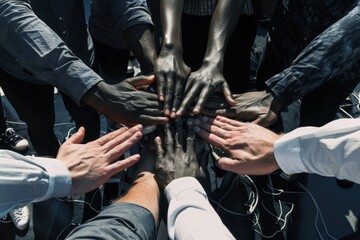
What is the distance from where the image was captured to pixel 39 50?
4.48 feet

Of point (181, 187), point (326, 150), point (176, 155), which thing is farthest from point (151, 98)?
point (326, 150)

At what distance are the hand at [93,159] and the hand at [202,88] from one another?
0.83ft

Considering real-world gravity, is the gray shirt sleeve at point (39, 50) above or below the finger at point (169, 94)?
above

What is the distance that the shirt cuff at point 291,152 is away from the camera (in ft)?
3.69

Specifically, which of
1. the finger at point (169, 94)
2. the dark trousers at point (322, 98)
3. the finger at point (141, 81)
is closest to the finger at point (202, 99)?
the finger at point (169, 94)

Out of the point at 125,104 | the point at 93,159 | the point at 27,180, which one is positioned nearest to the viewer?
the point at 27,180

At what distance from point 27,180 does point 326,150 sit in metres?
0.80

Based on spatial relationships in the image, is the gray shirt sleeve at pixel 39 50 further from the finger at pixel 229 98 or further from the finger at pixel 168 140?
the finger at pixel 229 98

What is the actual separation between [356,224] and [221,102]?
3.12ft

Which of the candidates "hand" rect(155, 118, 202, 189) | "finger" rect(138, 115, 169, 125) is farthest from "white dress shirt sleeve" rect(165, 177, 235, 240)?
"finger" rect(138, 115, 169, 125)

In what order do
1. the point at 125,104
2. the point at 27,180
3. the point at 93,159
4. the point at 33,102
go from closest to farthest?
the point at 27,180 < the point at 93,159 < the point at 125,104 < the point at 33,102

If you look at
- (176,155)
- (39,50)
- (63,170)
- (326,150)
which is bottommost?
(176,155)

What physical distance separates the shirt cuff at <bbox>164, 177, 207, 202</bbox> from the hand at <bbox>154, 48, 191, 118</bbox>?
0.34 metres

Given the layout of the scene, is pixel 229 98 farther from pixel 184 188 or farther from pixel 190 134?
pixel 184 188
